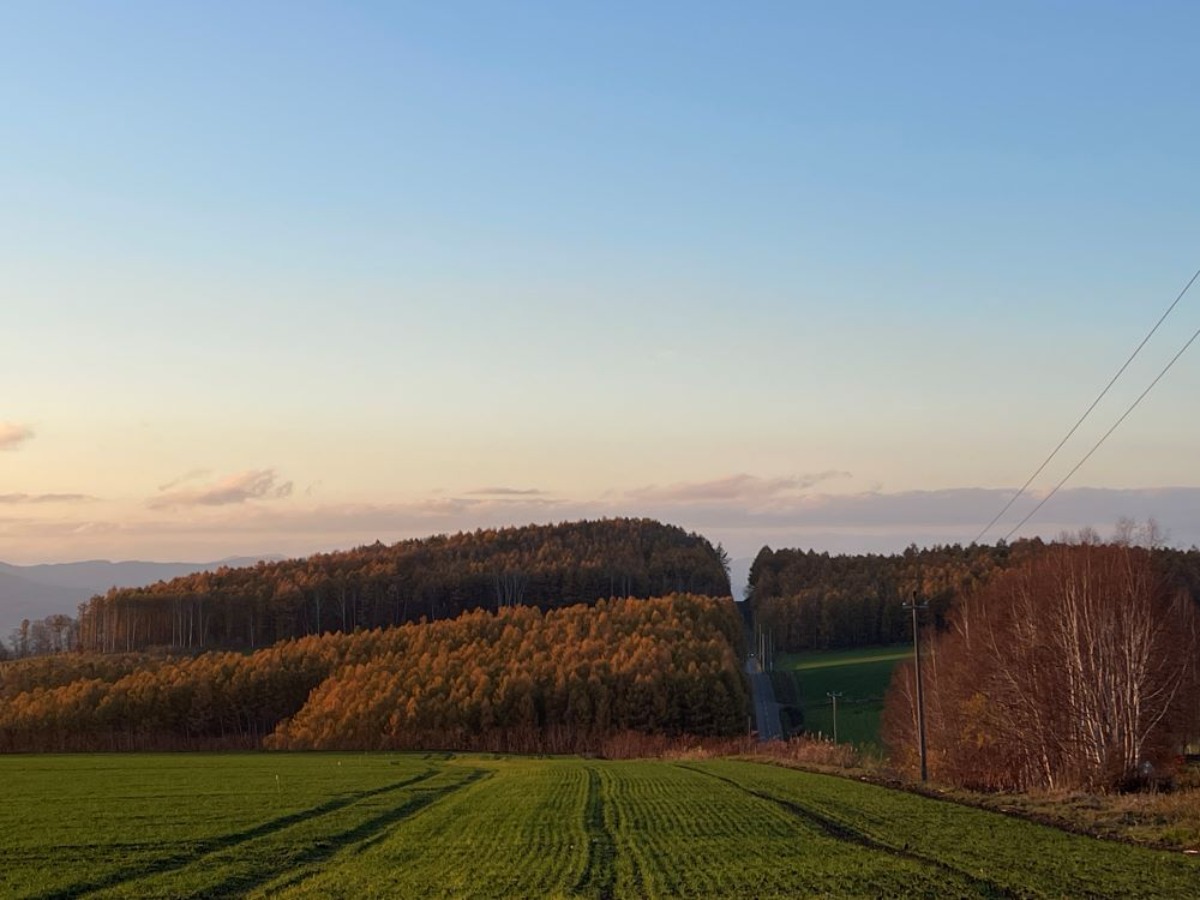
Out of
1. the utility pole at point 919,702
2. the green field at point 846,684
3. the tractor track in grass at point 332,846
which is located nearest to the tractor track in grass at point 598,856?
the tractor track in grass at point 332,846

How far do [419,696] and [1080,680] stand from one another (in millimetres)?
70686

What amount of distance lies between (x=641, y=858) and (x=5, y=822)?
2344cm

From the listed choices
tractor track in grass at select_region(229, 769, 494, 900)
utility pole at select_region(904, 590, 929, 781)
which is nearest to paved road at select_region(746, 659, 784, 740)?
utility pole at select_region(904, 590, 929, 781)

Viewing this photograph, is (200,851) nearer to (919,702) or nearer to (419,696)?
(919,702)

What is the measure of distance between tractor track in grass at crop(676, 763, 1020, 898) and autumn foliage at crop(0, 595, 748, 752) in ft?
217

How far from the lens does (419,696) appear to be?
11450 centimetres

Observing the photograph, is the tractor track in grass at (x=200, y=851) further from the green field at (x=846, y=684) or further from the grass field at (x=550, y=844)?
the green field at (x=846, y=684)

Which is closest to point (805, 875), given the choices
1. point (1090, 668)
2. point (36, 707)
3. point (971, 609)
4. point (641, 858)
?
point (641, 858)

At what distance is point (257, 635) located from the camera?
197250 mm

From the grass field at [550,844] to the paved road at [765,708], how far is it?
→ 183 feet

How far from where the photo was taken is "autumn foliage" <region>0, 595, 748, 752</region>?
112 metres

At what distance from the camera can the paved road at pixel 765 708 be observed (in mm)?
119062

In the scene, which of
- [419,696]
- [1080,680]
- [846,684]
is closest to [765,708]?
[846,684]

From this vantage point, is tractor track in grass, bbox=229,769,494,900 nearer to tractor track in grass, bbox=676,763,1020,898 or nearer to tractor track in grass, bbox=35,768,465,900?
tractor track in grass, bbox=35,768,465,900
